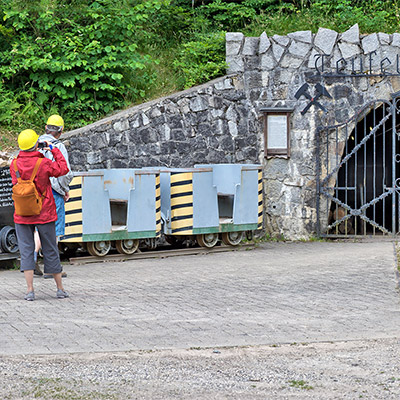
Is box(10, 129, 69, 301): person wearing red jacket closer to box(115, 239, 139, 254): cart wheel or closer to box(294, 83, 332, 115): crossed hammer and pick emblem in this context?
box(115, 239, 139, 254): cart wheel

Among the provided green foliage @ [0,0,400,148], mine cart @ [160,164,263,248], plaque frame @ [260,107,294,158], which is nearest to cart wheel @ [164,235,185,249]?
mine cart @ [160,164,263,248]

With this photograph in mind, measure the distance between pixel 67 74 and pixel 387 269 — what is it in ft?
21.6

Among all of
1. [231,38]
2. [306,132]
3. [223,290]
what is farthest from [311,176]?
[223,290]

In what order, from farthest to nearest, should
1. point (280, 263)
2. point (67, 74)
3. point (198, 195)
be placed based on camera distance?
point (67, 74)
point (198, 195)
point (280, 263)

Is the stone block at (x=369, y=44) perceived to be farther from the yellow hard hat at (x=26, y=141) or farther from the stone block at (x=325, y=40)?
the yellow hard hat at (x=26, y=141)

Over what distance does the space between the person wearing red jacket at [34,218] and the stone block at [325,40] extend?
7158 millimetres

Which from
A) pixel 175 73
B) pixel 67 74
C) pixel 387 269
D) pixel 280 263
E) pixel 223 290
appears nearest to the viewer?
pixel 223 290

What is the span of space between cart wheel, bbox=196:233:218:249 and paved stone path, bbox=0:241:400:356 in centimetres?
73

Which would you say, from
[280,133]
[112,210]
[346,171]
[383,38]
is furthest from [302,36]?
[112,210]

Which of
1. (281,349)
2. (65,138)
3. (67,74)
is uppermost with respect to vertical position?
(67,74)

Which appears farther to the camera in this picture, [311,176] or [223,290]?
[311,176]

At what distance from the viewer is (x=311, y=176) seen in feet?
47.3

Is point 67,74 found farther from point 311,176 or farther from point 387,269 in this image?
point 387,269

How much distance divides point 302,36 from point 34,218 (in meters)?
7.52
